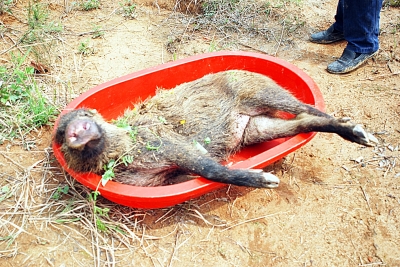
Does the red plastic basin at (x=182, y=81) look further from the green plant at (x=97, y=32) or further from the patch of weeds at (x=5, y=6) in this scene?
the patch of weeds at (x=5, y=6)

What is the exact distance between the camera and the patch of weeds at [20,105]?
12.1ft

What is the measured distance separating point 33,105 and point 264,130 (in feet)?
7.68

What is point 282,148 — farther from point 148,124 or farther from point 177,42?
point 177,42

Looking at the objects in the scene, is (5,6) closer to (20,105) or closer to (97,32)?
(97,32)

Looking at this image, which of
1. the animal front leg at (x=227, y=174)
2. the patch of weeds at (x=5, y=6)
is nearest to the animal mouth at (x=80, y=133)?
the animal front leg at (x=227, y=174)

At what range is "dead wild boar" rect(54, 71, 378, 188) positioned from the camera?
291 centimetres

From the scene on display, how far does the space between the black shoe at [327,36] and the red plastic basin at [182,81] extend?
1.45 metres

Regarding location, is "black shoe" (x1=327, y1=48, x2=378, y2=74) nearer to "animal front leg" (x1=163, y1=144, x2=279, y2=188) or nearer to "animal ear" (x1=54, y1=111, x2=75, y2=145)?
A: "animal front leg" (x1=163, y1=144, x2=279, y2=188)

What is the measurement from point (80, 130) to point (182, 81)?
160 centimetres

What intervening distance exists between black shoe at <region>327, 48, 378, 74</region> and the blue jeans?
6cm

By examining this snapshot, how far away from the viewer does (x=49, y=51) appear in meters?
4.64

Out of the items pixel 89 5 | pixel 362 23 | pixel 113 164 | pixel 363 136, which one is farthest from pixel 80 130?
pixel 362 23

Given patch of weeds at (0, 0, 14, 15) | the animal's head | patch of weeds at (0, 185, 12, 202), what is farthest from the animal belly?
patch of weeds at (0, 0, 14, 15)

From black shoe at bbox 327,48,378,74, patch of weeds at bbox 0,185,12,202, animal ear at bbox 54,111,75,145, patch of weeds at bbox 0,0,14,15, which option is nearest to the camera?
animal ear at bbox 54,111,75,145
